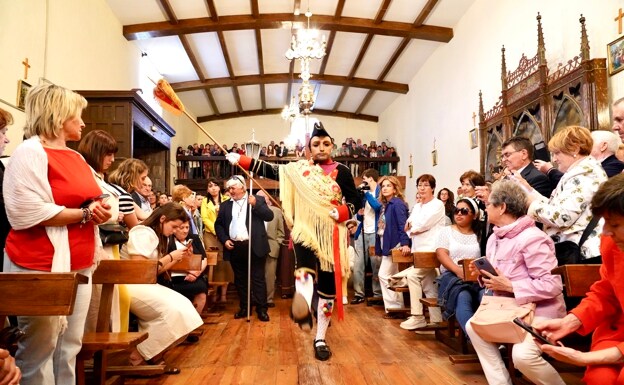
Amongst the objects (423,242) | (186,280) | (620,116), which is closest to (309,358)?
(186,280)

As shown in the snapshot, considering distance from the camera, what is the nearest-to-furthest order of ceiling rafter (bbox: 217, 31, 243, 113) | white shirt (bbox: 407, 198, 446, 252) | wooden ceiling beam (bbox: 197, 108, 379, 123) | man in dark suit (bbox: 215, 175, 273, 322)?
white shirt (bbox: 407, 198, 446, 252) < man in dark suit (bbox: 215, 175, 273, 322) < ceiling rafter (bbox: 217, 31, 243, 113) < wooden ceiling beam (bbox: 197, 108, 379, 123)

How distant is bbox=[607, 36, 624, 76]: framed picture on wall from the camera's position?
4.02 meters

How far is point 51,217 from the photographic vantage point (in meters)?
1.86

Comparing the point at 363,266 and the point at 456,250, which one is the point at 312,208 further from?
the point at 363,266

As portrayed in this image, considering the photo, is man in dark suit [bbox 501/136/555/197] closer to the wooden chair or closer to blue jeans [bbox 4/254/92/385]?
blue jeans [bbox 4/254/92/385]

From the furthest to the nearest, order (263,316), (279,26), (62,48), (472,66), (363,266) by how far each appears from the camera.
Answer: (279,26), (472,66), (363,266), (62,48), (263,316)

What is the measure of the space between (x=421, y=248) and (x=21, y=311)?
342cm

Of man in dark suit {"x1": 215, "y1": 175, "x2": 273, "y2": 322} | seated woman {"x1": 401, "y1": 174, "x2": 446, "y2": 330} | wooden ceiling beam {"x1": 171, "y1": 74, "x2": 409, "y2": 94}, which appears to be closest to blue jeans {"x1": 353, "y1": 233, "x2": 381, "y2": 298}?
seated woman {"x1": 401, "y1": 174, "x2": 446, "y2": 330}

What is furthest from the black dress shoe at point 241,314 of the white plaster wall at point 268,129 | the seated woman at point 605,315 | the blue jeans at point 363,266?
the white plaster wall at point 268,129

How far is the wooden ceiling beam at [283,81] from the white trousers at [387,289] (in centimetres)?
668

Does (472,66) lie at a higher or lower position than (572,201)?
higher

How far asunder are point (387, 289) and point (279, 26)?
514 cm

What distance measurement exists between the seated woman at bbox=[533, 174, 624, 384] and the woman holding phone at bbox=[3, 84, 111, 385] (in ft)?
5.84

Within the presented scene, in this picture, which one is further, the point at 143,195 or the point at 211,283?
the point at 211,283
